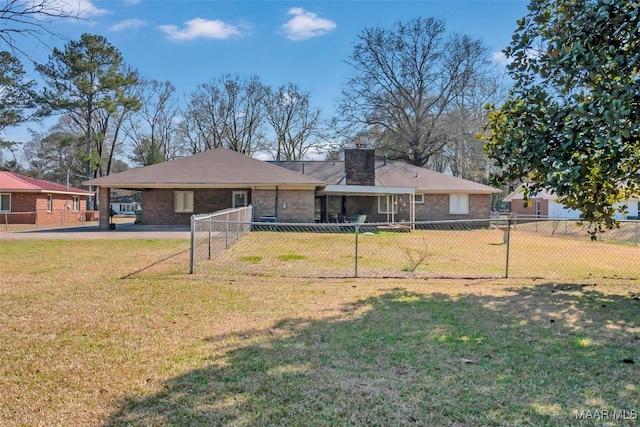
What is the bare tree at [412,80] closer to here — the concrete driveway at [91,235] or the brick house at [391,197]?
the brick house at [391,197]

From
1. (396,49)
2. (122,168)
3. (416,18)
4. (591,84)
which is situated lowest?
(591,84)

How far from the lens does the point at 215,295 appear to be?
6.65 metres

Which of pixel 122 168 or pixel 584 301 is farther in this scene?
pixel 122 168

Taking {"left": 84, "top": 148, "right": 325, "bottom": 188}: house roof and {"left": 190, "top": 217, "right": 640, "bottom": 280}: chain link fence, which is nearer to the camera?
{"left": 190, "top": 217, "right": 640, "bottom": 280}: chain link fence

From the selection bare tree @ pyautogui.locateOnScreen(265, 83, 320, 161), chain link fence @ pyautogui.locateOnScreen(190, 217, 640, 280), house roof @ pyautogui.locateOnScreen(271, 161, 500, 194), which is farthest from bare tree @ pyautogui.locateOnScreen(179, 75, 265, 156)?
chain link fence @ pyautogui.locateOnScreen(190, 217, 640, 280)

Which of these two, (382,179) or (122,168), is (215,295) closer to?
(382,179)

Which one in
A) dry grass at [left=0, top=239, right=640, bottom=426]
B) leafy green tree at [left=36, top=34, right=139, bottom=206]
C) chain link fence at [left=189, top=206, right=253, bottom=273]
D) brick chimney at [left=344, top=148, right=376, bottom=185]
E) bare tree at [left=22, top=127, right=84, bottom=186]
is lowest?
dry grass at [left=0, top=239, right=640, bottom=426]

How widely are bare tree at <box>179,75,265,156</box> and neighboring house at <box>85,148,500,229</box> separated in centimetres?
1774

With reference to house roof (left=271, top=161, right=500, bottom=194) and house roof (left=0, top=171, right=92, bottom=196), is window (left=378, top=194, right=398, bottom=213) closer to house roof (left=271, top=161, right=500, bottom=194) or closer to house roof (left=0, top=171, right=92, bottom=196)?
house roof (left=271, top=161, right=500, bottom=194)

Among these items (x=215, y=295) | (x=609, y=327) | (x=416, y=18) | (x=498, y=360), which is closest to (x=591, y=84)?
(x=609, y=327)

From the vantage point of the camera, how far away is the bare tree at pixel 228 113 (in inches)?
1785

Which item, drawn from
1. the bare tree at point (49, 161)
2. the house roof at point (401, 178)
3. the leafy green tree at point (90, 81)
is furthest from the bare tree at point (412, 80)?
the bare tree at point (49, 161)

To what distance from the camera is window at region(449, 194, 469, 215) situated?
90.4 feet

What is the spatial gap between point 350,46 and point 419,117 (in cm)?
880
